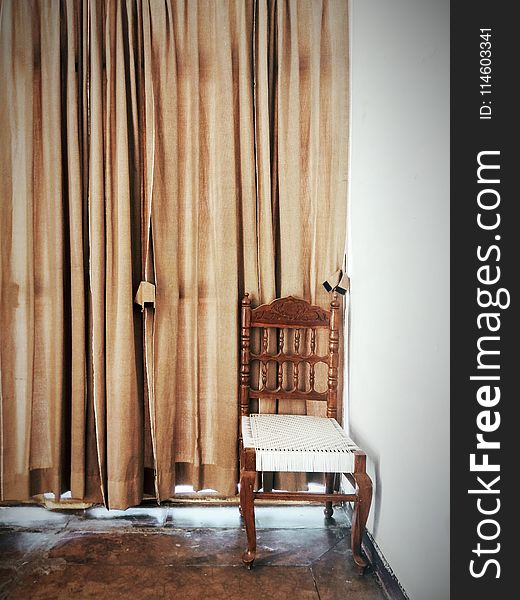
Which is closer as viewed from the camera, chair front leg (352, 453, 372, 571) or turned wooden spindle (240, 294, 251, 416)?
chair front leg (352, 453, 372, 571)

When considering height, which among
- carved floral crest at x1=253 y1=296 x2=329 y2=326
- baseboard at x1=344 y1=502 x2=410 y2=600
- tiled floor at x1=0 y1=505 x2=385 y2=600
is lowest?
tiled floor at x1=0 y1=505 x2=385 y2=600

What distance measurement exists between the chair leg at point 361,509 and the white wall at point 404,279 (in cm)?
8

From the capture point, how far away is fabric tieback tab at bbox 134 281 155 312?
7.98 feet

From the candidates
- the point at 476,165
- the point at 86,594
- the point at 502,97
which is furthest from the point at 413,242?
the point at 86,594

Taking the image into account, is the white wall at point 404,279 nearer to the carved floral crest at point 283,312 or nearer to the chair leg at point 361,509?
the chair leg at point 361,509

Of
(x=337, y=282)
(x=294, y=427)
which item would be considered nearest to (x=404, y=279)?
(x=337, y=282)

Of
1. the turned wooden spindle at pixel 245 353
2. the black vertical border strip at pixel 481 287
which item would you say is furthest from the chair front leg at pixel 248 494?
the black vertical border strip at pixel 481 287

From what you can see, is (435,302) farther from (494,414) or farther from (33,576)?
(33,576)

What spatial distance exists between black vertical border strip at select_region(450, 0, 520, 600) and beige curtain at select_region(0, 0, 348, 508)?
1.20 meters

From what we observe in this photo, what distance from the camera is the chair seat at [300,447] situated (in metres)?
1.92

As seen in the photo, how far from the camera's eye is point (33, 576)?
1.99 metres

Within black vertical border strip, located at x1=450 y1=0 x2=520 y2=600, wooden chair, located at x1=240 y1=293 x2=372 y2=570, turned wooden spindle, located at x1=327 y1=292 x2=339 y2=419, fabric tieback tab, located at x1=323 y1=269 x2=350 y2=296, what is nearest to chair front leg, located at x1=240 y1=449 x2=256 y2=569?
wooden chair, located at x1=240 y1=293 x2=372 y2=570

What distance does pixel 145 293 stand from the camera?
2434 mm

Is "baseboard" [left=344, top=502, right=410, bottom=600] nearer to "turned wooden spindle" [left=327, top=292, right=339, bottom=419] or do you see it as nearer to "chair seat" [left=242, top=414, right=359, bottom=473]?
"chair seat" [left=242, top=414, right=359, bottom=473]
